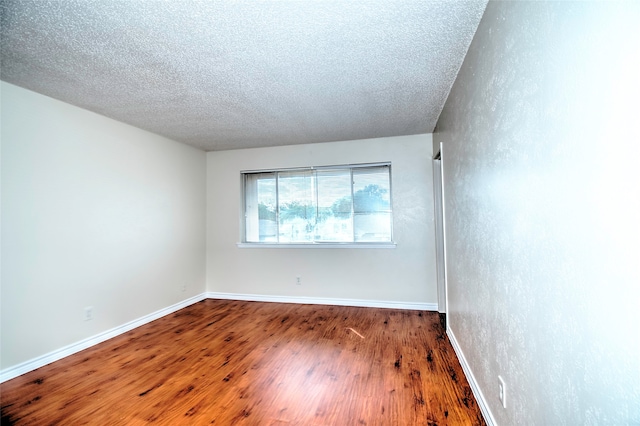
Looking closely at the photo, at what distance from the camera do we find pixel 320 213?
13.8 ft

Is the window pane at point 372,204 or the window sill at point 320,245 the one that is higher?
the window pane at point 372,204

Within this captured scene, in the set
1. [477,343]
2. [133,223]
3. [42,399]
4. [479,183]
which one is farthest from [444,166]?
[42,399]

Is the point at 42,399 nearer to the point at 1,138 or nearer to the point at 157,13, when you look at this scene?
the point at 1,138

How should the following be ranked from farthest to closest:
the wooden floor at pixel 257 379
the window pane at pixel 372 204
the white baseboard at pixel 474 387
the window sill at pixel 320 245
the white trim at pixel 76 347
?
the window pane at pixel 372 204 → the window sill at pixel 320 245 → the white trim at pixel 76 347 → the wooden floor at pixel 257 379 → the white baseboard at pixel 474 387

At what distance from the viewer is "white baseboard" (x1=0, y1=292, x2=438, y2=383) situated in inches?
91.0

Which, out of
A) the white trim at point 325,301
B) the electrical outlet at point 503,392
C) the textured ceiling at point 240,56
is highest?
the textured ceiling at point 240,56

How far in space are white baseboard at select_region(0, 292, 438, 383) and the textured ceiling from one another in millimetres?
2300

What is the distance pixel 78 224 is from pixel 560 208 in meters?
3.62

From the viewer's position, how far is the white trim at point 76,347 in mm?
2229

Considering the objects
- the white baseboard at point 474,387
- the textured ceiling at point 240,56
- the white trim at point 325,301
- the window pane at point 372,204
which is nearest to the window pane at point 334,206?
the window pane at point 372,204

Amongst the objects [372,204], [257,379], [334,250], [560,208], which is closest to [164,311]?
[257,379]

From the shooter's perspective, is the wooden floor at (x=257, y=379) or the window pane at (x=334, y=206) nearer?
the wooden floor at (x=257, y=379)

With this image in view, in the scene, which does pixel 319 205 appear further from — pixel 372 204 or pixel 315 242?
pixel 372 204

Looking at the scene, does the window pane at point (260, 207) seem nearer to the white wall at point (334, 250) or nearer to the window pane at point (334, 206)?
the white wall at point (334, 250)
